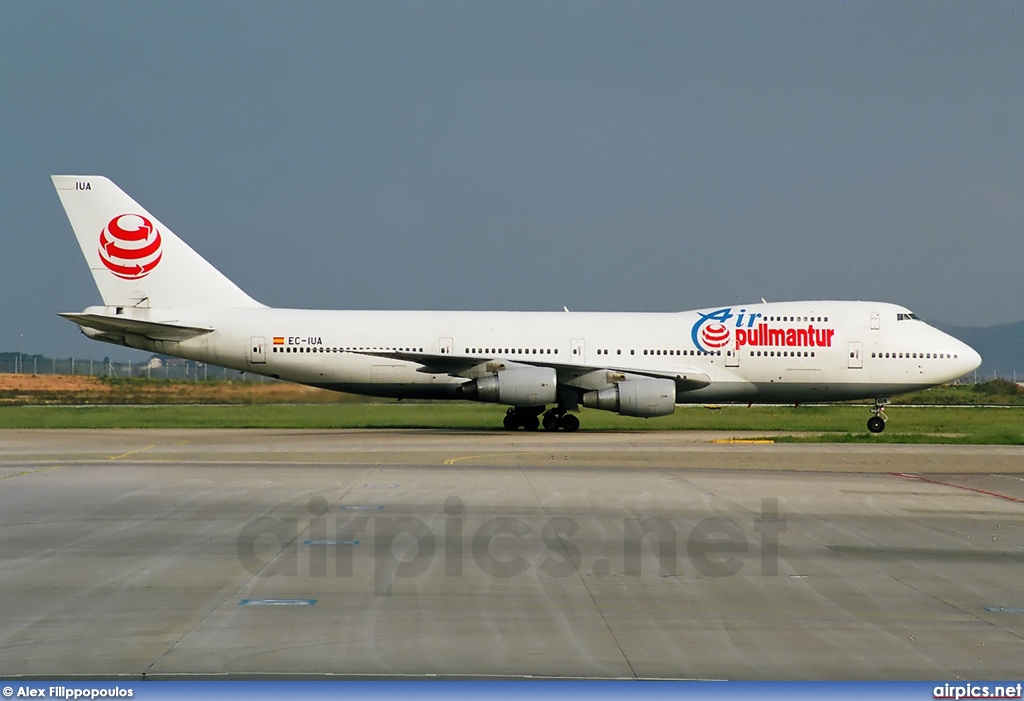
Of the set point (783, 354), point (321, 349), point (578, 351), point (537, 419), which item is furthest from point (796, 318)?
point (321, 349)

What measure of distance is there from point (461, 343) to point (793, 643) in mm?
26233

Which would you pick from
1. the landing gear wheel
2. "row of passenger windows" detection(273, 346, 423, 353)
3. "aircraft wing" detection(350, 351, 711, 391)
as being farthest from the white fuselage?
the landing gear wheel

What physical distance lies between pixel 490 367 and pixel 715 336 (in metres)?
7.23

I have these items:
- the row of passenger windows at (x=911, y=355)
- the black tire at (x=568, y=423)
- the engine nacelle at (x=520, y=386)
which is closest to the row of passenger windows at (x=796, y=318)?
the row of passenger windows at (x=911, y=355)

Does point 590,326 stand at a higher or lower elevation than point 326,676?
higher

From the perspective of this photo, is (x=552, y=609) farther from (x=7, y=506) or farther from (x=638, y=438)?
(x=638, y=438)

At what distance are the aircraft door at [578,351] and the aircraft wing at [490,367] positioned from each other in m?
0.69

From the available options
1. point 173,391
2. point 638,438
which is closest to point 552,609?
point 638,438

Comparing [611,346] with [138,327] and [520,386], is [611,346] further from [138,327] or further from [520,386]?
[138,327]

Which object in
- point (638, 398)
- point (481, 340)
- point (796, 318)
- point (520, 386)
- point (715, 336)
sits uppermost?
point (796, 318)

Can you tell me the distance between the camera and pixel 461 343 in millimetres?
33469

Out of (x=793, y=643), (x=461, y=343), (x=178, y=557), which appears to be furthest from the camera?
(x=461, y=343)

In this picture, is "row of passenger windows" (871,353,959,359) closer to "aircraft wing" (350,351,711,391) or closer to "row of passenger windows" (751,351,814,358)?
"row of passenger windows" (751,351,814,358)

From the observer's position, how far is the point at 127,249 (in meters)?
33.8
